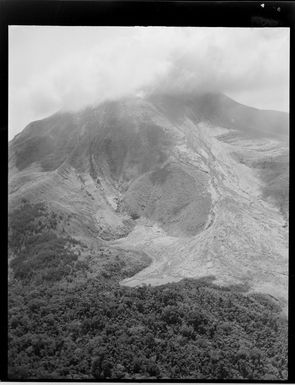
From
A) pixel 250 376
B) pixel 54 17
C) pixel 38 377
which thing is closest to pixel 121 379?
pixel 38 377

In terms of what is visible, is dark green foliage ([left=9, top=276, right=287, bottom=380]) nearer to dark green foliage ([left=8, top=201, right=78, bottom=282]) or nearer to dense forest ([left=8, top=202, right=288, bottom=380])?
dense forest ([left=8, top=202, right=288, bottom=380])

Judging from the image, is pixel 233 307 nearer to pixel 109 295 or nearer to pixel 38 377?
pixel 109 295

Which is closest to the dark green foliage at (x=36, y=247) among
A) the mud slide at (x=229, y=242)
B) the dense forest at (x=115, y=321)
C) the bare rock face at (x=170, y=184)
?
the dense forest at (x=115, y=321)

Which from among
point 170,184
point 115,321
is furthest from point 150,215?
point 115,321

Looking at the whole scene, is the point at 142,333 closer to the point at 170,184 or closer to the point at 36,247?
the point at 36,247
